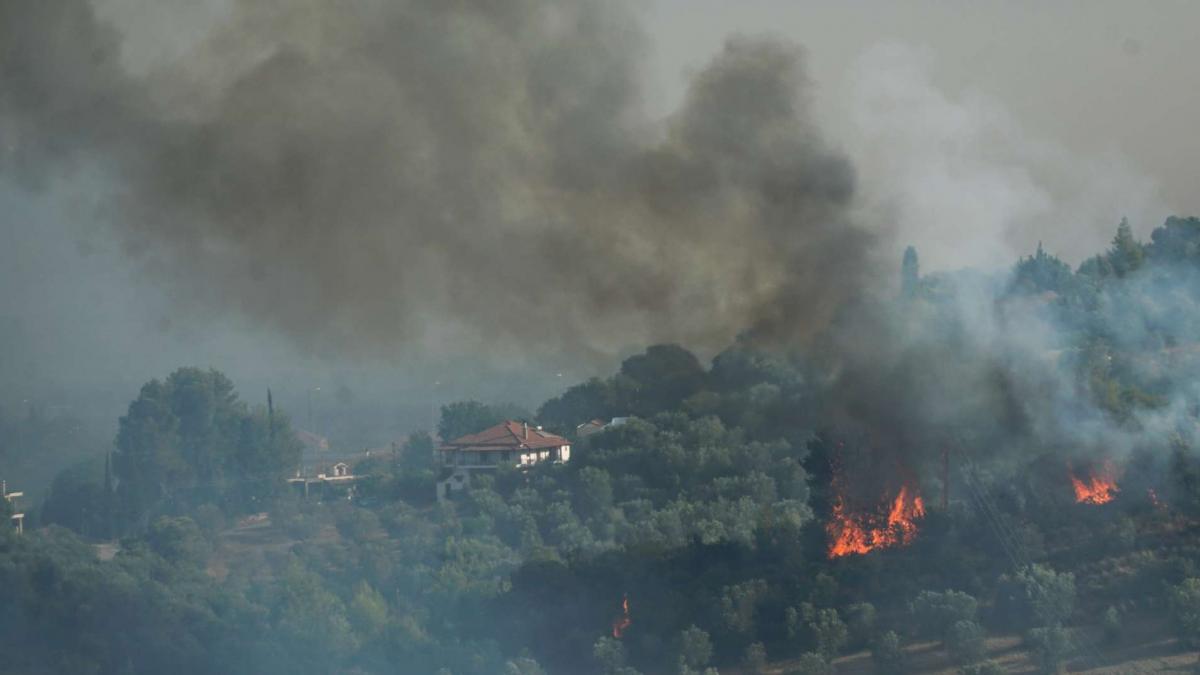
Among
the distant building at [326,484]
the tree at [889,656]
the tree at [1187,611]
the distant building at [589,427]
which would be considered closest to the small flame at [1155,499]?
the tree at [1187,611]

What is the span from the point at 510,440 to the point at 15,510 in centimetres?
2927

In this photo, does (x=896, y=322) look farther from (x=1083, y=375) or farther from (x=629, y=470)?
(x=629, y=470)

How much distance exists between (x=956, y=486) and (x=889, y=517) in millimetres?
2529

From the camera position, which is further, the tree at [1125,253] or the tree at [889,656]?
the tree at [1125,253]

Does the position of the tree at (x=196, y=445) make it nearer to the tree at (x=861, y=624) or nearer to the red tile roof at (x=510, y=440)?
the red tile roof at (x=510, y=440)

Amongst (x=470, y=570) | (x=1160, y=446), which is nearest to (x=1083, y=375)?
(x=1160, y=446)

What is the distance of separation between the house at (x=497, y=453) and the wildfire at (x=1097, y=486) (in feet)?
124

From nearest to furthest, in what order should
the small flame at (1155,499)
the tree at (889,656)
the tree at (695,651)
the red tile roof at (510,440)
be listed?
the tree at (889,656) → the tree at (695,651) → the small flame at (1155,499) → the red tile roof at (510,440)

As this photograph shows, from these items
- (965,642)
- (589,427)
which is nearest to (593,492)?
(589,427)

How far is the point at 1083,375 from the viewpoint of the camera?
177 feet

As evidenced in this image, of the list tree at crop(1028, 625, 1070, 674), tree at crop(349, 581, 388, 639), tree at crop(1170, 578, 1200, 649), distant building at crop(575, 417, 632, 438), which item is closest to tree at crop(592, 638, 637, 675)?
tree at crop(349, 581, 388, 639)

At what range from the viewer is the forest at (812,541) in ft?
160

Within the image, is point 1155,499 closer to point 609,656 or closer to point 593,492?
point 609,656

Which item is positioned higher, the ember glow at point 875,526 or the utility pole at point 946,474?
the utility pole at point 946,474
